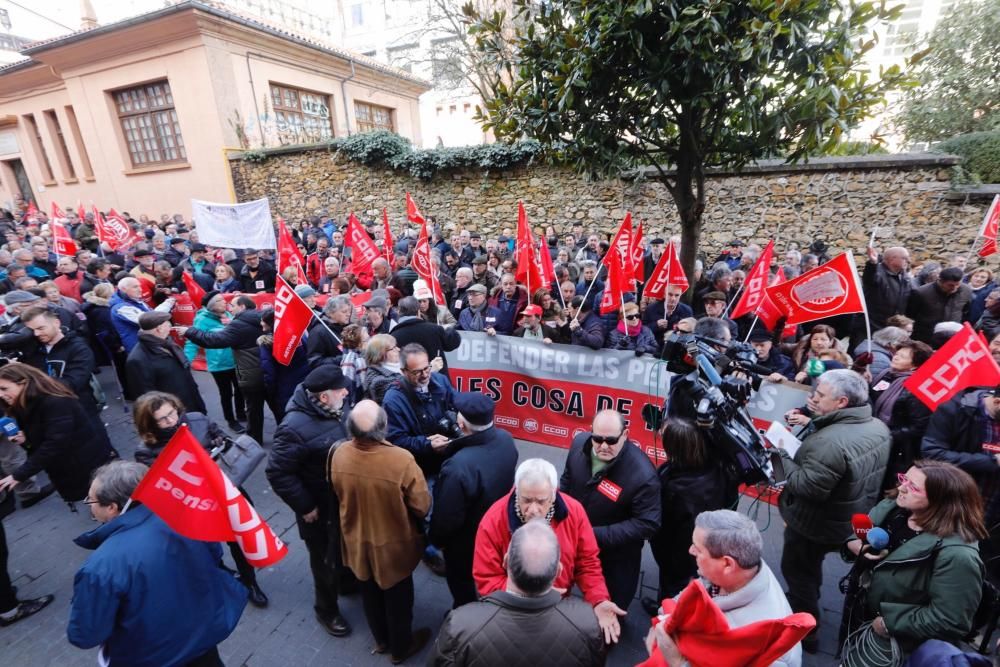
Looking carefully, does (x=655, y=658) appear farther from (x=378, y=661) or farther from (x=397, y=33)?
(x=397, y=33)

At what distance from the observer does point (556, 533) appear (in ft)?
8.18

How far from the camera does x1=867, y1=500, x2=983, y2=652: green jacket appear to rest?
2.07 metres

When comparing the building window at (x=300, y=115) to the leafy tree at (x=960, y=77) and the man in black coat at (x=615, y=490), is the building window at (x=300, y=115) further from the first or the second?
the leafy tree at (x=960, y=77)

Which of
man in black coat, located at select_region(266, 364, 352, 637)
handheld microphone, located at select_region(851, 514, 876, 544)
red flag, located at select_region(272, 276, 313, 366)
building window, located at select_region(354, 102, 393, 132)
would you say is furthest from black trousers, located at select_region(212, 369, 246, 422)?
building window, located at select_region(354, 102, 393, 132)

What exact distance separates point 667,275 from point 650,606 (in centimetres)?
355

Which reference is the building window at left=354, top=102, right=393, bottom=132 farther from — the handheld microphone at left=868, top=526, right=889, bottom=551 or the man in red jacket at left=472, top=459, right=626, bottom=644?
the handheld microphone at left=868, top=526, right=889, bottom=551

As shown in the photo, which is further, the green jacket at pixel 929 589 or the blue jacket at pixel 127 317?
the blue jacket at pixel 127 317

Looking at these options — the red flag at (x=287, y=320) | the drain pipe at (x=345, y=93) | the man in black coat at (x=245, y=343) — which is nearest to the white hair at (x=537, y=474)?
the red flag at (x=287, y=320)

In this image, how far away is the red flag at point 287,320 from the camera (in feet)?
14.9

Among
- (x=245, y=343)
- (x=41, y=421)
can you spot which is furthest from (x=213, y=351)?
(x=41, y=421)

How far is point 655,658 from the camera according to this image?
1833 mm

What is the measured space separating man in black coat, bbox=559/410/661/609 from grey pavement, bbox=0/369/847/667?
93cm

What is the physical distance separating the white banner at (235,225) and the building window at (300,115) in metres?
10.9

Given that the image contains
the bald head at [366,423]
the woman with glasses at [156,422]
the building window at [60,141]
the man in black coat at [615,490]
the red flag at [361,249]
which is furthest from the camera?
the building window at [60,141]
